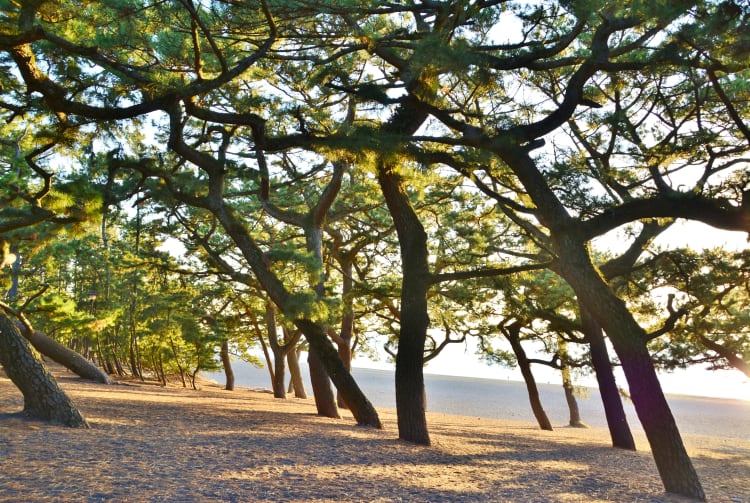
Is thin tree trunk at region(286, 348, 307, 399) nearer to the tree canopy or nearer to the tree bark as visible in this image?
the tree canopy

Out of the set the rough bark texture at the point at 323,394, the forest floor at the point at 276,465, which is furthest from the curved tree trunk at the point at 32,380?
the rough bark texture at the point at 323,394

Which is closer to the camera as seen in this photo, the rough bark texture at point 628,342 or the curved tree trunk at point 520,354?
the rough bark texture at point 628,342

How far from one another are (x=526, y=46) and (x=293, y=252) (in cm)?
407

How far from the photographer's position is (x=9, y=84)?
18.5 feet

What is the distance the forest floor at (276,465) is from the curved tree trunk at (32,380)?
0.59 ft

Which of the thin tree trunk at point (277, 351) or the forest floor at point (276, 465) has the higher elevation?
the thin tree trunk at point (277, 351)

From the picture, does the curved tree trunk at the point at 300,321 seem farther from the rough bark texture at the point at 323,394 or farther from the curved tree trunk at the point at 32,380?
the curved tree trunk at the point at 32,380

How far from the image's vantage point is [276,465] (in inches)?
177

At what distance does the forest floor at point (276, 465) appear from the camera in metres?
3.54

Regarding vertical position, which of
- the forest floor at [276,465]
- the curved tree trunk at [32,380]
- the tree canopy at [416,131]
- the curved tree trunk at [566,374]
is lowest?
the forest floor at [276,465]

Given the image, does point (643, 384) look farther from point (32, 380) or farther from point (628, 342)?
point (32, 380)

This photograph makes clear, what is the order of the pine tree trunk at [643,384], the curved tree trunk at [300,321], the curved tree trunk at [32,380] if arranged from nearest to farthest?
1. the pine tree trunk at [643,384]
2. the curved tree trunk at [32,380]
3. the curved tree trunk at [300,321]

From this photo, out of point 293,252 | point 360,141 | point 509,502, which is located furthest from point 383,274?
point 509,502

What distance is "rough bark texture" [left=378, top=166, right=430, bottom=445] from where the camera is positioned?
265 inches
